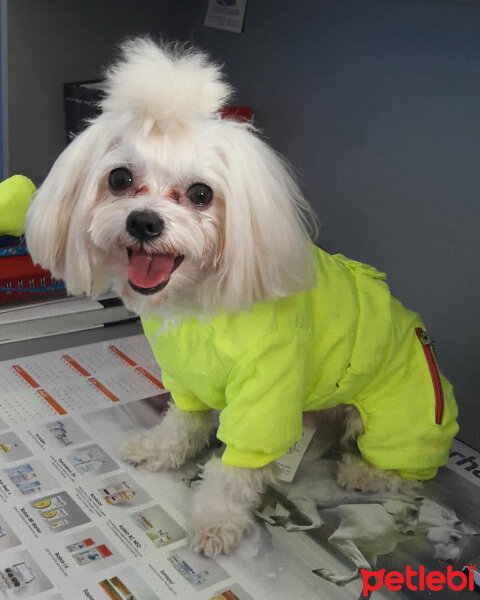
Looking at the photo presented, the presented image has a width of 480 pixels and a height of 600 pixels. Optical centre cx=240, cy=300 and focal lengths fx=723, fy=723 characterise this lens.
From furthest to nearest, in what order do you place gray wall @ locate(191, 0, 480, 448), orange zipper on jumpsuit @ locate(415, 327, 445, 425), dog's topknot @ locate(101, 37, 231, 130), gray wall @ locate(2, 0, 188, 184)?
1. gray wall @ locate(2, 0, 188, 184)
2. gray wall @ locate(191, 0, 480, 448)
3. orange zipper on jumpsuit @ locate(415, 327, 445, 425)
4. dog's topknot @ locate(101, 37, 231, 130)

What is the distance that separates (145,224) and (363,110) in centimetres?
60

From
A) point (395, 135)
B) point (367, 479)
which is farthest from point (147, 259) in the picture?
point (395, 135)

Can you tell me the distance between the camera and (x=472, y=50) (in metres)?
1.04

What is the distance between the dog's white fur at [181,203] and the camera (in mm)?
747

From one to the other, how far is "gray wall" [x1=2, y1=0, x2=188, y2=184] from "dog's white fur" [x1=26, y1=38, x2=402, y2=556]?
0.66 metres

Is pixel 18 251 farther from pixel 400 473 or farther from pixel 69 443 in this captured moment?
pixel 400 473

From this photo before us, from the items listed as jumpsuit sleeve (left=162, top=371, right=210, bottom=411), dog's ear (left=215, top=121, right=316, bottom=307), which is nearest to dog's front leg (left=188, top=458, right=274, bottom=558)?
jumpsuit sleeve (left=162, top=371, right=210, bottom=411)

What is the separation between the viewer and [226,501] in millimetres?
870

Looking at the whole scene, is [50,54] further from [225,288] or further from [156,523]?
[156,523]

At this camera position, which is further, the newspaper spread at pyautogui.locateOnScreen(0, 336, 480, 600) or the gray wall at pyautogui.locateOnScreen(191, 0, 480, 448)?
the gray wall at pyautogui.locateOnScreen(191, 0, 480, 448)

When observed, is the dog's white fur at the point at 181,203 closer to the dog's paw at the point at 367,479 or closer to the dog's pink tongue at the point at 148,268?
the dog's pink tongue at the point at 148,268

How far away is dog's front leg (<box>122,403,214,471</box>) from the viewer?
3.11 feet

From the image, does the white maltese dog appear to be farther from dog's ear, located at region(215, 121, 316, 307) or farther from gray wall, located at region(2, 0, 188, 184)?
gray wall, located at region(2, 0, 188, 184)

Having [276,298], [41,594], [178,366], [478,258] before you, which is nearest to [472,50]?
[478,258]
